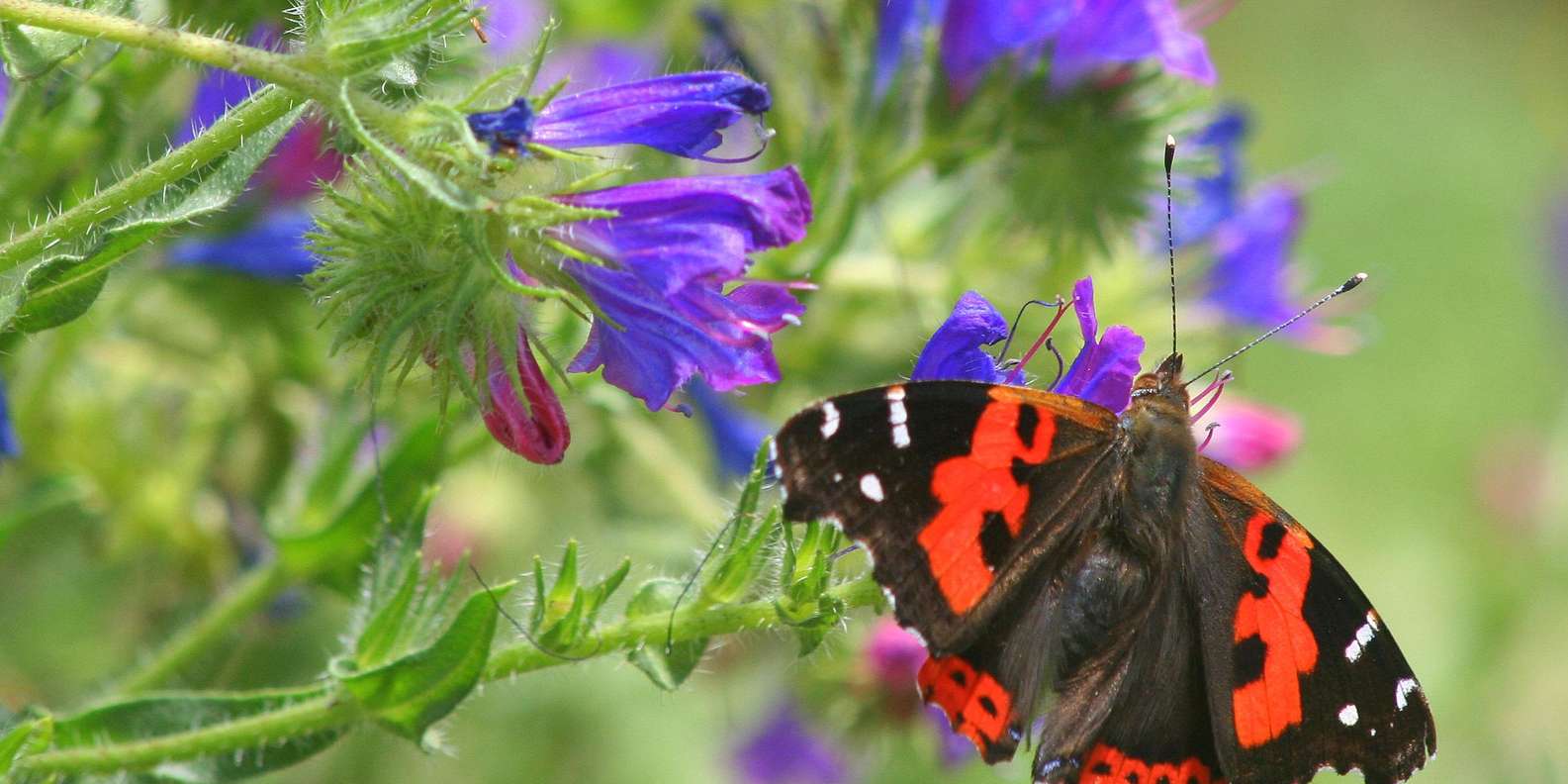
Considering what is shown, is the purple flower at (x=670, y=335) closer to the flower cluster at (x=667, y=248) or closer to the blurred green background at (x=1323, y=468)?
the flower cluster at (x=667, y=248)

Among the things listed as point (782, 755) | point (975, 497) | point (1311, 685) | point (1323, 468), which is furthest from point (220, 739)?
point (1323, 468)

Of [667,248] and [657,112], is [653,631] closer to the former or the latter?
[667,248]

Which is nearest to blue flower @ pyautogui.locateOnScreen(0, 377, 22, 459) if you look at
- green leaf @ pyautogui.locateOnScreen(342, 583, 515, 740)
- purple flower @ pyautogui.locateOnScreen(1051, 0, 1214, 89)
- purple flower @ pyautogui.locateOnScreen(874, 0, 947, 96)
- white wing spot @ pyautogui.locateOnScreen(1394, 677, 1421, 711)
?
green leaf @ pyautogui.locateOnScreen(342, 583, 515, 740)

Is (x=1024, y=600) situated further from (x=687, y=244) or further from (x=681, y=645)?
(x=687, y=244)

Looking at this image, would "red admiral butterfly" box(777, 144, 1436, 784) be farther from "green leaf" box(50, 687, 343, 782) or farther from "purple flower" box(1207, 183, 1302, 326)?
"purple flower" box(1207, 183, 1302, 326)

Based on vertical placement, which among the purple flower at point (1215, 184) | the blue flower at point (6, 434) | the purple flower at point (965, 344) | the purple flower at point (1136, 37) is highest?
the purple flower at point (1215, 184)

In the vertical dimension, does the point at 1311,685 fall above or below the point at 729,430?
below

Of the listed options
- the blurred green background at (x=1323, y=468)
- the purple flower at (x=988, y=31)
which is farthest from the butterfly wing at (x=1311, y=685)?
the purple flower at (x=988, y=31)
